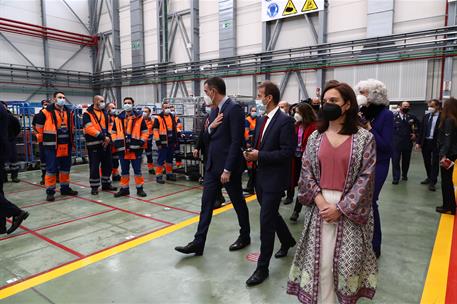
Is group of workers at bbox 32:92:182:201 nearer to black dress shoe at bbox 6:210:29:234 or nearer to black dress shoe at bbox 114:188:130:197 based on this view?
black dress shoe at bbox 114:188:130:197

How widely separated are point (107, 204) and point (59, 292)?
2.95 m

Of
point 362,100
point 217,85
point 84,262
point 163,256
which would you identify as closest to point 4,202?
point 84,262

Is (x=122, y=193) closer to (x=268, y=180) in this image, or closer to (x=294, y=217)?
(x=294, y=217)

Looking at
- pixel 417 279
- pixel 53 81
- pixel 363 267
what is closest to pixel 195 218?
pixel 417 279

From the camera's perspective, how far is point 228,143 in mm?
3258

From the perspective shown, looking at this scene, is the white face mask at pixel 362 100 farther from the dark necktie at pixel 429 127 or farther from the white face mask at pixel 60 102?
the white face mask at pixel 60 102

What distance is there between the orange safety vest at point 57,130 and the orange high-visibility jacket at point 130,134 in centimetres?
80

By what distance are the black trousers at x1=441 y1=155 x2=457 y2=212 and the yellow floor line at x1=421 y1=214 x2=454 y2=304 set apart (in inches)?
16.7

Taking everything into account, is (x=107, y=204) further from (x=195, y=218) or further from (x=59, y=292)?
(x=59, y=292)

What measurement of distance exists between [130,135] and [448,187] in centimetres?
522

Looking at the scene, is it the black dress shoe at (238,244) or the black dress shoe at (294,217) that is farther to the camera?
the black dress shoe at (294,217)

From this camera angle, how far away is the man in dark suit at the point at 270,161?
2750 millimetres

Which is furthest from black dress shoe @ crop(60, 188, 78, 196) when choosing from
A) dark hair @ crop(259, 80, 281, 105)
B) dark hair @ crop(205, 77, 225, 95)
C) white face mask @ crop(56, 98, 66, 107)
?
dark hair @ crop(259, 80, 281, 105)

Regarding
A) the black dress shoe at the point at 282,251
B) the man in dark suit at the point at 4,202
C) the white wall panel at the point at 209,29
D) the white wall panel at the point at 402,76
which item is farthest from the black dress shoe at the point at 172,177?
the white wall panel at the point at 209,29
